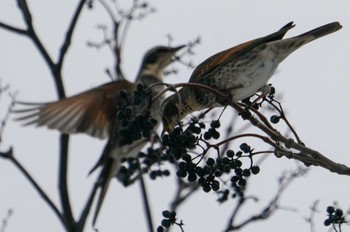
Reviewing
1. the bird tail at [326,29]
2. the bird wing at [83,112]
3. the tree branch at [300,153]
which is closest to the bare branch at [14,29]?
the bird wing at [83,112]

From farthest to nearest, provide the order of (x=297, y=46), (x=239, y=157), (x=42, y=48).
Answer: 1. (x=42, y=48)
2. (x=297, y=46)
3. (x=239, y=157)

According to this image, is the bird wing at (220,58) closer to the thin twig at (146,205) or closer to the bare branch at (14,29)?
the thin twig at (146,205)

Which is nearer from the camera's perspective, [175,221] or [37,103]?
[175,221]

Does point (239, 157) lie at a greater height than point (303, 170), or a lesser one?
lesser

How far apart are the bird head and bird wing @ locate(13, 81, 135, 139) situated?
1.02m

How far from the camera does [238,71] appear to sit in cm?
578

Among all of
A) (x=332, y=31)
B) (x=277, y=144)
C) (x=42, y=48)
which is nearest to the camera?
(x=277, y=144)

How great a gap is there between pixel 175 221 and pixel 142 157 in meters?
2.50

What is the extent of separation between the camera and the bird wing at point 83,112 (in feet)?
24.7

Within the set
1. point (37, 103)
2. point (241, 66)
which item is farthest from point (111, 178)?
point (241, 66)

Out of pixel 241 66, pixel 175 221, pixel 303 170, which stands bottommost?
pixel 175 221

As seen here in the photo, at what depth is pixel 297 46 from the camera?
18.0 feet

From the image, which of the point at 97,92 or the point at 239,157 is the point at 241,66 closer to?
the point at 239,157

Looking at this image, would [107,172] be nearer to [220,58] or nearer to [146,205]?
[146,205]
